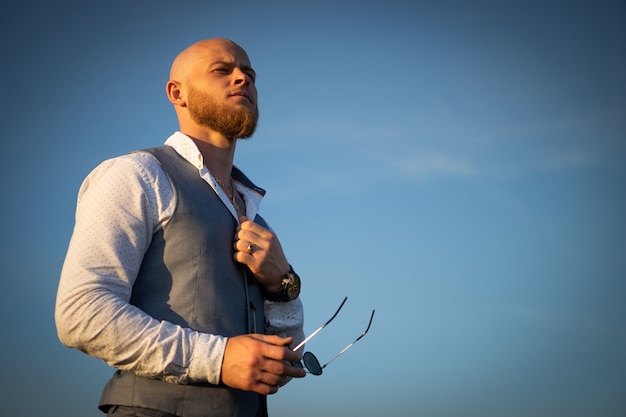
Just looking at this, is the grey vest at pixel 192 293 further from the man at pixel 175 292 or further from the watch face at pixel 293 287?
the watch face at pixel 293 287

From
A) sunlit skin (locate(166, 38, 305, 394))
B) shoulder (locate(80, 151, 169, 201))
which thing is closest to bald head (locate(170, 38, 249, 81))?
sunlit skin (locate(166, 38, 305, 394))

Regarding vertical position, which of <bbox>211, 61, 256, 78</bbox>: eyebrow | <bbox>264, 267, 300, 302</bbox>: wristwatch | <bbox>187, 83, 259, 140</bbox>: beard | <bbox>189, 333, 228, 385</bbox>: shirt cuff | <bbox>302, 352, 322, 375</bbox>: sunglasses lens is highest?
<bbox>211, 61, 256, 78</bbox>: eyebrow

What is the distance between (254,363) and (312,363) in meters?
0.41

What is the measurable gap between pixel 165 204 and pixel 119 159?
274 millimetres

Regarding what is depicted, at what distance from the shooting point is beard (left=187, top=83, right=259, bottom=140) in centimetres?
299

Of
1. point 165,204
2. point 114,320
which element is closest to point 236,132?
point 165,204

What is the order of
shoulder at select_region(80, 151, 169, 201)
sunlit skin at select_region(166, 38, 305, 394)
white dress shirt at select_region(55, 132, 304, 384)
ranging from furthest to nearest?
sunlit skin at select_region(166, 38, 305, 394) < shoulder at select_region(80, 151, 169, 201) < white dress shirt at select_region(55, 132, 304, 384)

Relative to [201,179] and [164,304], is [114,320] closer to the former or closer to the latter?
[164,304]

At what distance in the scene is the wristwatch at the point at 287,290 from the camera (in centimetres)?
284

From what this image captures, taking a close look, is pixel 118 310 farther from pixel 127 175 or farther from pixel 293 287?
pixel 293 287

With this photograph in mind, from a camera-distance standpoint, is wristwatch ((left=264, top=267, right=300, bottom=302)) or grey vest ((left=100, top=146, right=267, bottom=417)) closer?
grey vest ((left=100, top=146, right=267, bottom=417))

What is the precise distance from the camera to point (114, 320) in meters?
2.19

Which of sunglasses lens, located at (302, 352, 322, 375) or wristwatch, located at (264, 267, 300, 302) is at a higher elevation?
wristwatch, located at (264, 267, 300, 302)

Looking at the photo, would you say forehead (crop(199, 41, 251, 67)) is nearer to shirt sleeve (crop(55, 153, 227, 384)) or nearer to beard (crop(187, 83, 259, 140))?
beard (crop(187, 83, 259, 140))
